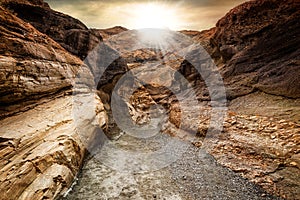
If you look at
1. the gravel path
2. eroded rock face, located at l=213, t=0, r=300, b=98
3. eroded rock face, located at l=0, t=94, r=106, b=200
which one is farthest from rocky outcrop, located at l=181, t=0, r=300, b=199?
eroded rock face, located at l=0, t=94, r=106, b=200

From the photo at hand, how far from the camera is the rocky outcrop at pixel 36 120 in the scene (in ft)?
19.5

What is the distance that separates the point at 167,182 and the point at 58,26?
15.5 metres

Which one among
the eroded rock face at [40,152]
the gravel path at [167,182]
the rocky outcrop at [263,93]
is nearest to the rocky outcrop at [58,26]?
the eroded rock face at [40,152]

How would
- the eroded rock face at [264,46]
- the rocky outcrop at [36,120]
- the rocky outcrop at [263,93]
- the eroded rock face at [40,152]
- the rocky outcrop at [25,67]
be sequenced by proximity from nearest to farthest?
the eroded rock face at [40,152]
the rocky outcrop at [36,120]
the rocky outcrop at [25,67]
the rocky outcrop at [263,93]
the eroded rock face at [264,46]

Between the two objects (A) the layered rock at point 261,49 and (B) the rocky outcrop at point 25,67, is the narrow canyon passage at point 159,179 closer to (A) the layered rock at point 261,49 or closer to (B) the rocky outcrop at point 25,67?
(B) the rocky outcrop at point 25,67

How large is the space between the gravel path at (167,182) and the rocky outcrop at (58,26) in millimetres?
10162

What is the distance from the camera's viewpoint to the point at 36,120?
7.64 meters

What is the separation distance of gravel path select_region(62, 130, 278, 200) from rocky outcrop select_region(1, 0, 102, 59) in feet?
33.3

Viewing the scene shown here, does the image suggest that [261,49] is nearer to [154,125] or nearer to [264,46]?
[264,46]

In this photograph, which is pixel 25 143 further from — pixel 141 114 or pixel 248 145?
pixel 141 114

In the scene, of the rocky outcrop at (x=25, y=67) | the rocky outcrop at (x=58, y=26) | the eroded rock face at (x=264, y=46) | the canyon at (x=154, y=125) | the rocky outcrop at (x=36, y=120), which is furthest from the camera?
the rocky outcrop at (x=58, y=26)

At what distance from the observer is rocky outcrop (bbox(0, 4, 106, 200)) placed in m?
5.95

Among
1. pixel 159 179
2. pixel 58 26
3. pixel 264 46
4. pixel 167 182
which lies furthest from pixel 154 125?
pixel 58 26

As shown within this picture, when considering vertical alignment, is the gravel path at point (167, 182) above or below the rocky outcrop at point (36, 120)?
below
